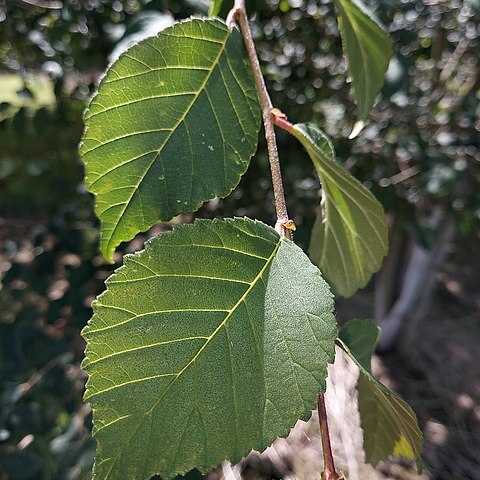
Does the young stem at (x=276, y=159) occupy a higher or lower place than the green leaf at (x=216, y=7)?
lower

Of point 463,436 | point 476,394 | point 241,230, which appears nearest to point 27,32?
point 241,230

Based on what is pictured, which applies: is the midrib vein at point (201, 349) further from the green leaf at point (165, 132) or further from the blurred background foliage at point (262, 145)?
the blurred background foliage at point (262, 145)

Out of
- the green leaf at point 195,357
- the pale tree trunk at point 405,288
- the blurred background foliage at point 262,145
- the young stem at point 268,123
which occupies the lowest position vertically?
the pale tree trunk at point 405,288

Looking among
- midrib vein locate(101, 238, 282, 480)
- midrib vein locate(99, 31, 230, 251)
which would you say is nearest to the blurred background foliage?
midrib vein locate(99, 31, 230, 251)

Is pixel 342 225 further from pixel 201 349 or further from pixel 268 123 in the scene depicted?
pixel 201 349

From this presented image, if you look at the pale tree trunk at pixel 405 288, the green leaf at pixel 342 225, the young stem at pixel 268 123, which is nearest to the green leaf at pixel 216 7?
the young stem at pixel 268 123

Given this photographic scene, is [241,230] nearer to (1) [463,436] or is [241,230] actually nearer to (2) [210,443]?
(2) [210,443]

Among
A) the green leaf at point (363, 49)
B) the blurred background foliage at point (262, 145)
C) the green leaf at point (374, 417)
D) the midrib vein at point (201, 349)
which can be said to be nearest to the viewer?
the midrib vein at point (201, 349)

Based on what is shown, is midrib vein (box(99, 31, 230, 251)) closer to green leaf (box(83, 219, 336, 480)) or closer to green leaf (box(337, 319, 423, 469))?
green leaf (box(83, 219, 336, 480))
